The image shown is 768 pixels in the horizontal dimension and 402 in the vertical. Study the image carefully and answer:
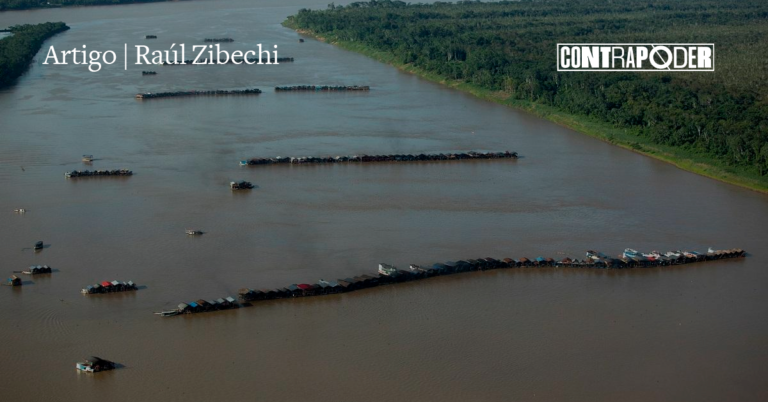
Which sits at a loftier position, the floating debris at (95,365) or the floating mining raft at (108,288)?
the floating mining raft at (108,288)

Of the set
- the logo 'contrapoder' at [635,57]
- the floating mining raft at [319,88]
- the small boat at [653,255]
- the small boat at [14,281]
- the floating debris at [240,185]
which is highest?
the logo 'contrapoder' at [635,57]

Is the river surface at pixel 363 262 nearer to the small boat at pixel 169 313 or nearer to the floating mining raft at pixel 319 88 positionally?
the small boat at pixel 169 313

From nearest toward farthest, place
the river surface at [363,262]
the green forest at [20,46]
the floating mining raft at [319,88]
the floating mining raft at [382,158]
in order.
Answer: the river surface at [363,262] → the floating mining raft at [382,158] → the floating mining raft at [319,88] → the green forest at [20,46]

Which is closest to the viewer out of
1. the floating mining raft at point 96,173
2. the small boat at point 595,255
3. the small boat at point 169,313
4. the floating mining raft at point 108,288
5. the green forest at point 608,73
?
the small boat at point 169,313

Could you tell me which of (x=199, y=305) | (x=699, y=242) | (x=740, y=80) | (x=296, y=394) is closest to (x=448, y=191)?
(x=699, y=242)

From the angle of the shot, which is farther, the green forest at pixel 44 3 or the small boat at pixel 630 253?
the green forest at pixel 44 3

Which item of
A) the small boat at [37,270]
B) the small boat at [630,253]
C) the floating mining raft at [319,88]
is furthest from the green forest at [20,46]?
the small boat at [630,253]

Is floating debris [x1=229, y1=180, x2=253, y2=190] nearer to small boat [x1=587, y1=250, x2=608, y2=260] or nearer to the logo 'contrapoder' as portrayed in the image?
small boat [x1=587, y1=250, x2=608, y2=260]
